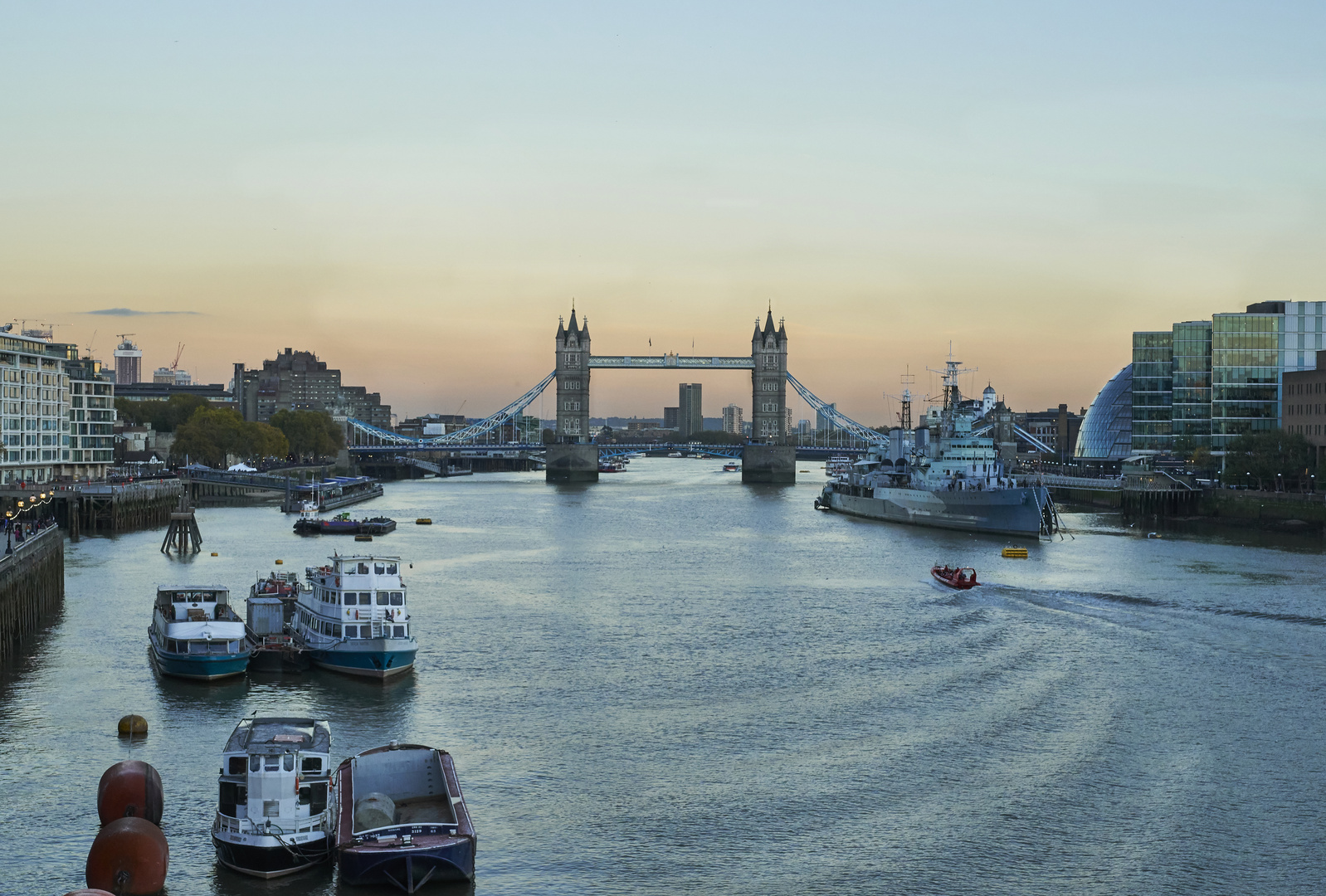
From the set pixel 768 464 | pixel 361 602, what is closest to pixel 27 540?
pixel 361 602

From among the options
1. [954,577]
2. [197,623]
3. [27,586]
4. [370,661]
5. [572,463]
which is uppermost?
[572,463]

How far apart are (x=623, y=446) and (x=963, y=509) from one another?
90678mm

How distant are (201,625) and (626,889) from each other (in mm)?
16818

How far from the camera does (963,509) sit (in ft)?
250

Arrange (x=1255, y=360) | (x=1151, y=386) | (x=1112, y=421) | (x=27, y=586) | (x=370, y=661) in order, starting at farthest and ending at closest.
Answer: (x=1112, y=421), (x=1151, y=386), (x=1255, y=360), (x=27, y=586), (x=370, y=661)

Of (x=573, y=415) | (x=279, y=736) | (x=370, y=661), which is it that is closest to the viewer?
(x=279, y=736)

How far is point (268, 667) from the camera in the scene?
1315 inches

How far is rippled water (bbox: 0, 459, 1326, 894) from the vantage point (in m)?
20.8

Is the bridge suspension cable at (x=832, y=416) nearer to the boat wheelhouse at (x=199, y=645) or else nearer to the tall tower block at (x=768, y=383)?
the tall tower block at (x=768, y=383)

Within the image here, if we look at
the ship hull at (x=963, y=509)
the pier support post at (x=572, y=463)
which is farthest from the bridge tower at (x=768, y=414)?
the ship hull at (x=963, y=509)

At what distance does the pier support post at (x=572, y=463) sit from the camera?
505ft

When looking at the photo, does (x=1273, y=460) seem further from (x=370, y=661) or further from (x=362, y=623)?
(x=370, y=661)

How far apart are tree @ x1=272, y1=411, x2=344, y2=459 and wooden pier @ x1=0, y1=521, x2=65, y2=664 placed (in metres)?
96.6

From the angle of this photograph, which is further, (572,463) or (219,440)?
(572,463)
